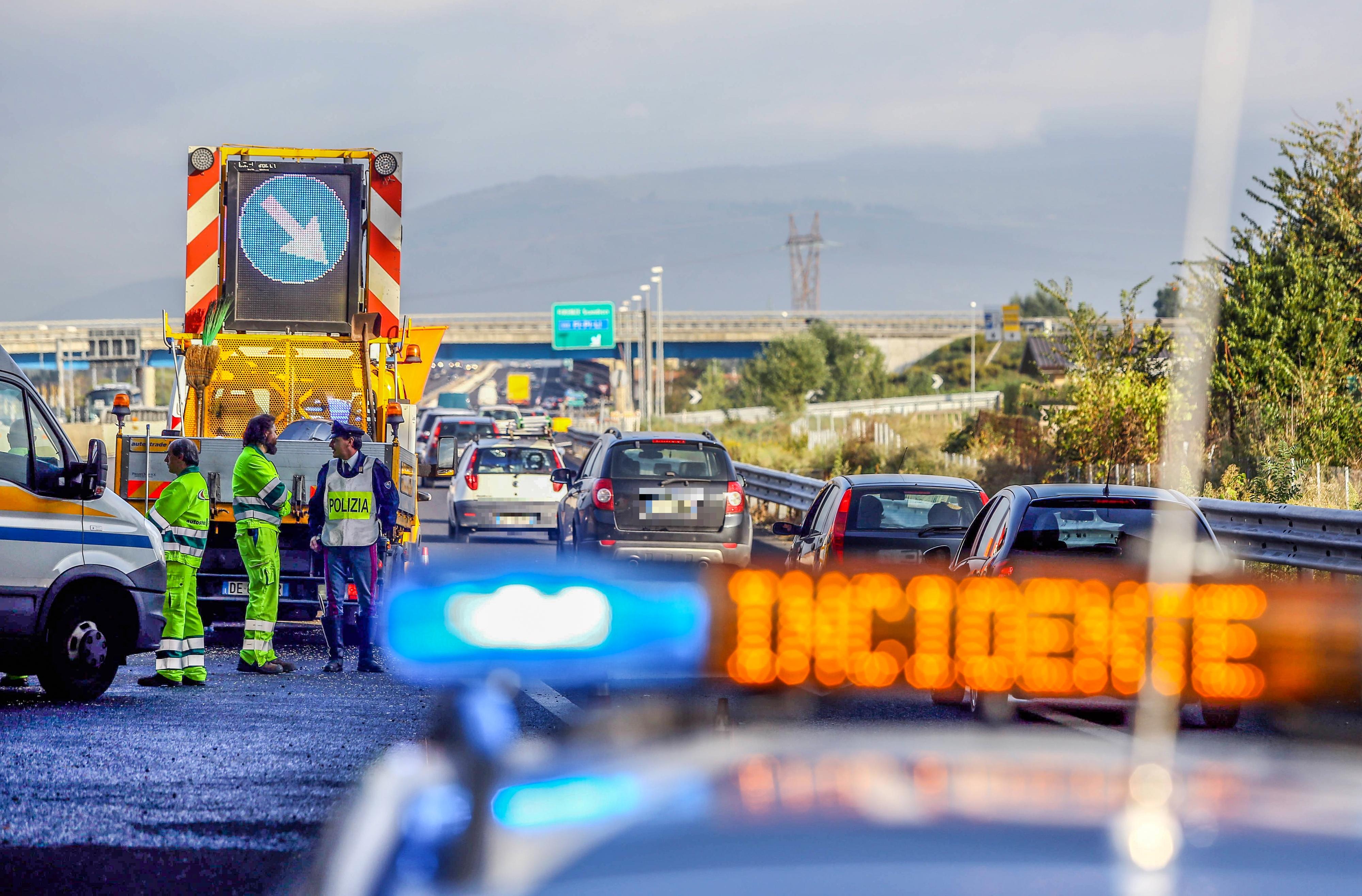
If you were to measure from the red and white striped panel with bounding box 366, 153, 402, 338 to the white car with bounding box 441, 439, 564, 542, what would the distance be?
9.04 meters

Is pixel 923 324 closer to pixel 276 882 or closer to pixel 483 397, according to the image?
pixel 483 397

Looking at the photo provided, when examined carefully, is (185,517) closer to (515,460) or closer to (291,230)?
(291,230)

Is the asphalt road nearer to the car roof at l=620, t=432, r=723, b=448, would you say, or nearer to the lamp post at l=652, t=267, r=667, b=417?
the car roof at l=620, t=432, r=723, b=448

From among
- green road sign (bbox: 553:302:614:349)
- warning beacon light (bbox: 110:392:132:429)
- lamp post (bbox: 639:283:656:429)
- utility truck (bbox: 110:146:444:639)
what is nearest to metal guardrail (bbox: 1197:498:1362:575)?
utility truck (bbox: 110:146:444:639)

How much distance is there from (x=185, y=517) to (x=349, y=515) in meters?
1.14

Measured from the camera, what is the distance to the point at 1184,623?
237 cm

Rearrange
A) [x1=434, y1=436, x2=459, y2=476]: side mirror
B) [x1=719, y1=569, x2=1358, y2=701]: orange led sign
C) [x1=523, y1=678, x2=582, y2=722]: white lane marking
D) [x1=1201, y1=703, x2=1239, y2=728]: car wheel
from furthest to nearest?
[x1=434, y1=436, x2=459, y2=476]: side mirror
[x1=523, y1=678, x2=582, y2=722]: white lane marking
[x1=1201, y1=703, x2=1239, y2=728]: car wheel
[x1=719, y1=569, x2=1358, y2=701]: orange led sign

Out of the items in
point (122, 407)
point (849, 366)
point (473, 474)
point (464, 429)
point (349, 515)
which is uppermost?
point (122, 407)

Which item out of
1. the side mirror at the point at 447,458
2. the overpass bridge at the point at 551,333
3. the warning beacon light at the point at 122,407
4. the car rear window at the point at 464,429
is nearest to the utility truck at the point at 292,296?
the side mirror at the point at 447,458

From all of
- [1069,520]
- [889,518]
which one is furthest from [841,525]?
[1069,520]

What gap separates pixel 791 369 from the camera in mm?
93688

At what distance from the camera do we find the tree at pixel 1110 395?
85.1 feet

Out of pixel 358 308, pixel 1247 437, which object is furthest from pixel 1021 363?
pixel 358 308

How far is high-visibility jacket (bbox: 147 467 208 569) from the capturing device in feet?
36.1
